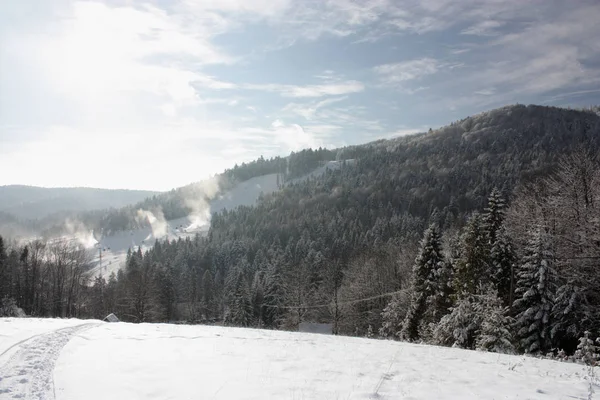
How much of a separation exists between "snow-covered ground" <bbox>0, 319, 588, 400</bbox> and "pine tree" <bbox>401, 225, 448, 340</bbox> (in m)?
22.0

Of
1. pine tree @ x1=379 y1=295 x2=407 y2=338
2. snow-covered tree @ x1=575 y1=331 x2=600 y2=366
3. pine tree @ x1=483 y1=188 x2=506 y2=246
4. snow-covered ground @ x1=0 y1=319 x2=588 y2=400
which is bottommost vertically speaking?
pine tree @ x1=379 y1=295 x2=407 y2=338

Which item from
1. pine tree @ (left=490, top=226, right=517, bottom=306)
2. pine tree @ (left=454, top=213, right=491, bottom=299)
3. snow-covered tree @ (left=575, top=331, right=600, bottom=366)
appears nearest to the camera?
snow-covered tree @ (left=575, top=331, right=600, bottom=366)

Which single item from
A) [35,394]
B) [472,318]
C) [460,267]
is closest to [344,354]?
[35,394]

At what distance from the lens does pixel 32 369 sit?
367 inches

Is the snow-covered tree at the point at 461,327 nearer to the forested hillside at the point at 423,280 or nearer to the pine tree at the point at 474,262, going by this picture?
the forested hillside at the point at 423,280

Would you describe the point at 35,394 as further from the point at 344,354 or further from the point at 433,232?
the point at 433,232

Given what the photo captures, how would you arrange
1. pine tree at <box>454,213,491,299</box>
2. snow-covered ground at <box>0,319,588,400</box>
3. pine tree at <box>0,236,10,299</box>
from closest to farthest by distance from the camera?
1. snow-covered ground at <box>0,319,588,400</box>
2. pine tree at <box>454,213,491,299</box>
3. pine tree at <box>0,236,10,299</box>

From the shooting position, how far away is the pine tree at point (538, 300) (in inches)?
938

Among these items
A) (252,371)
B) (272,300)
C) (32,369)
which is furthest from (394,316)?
(32,369)

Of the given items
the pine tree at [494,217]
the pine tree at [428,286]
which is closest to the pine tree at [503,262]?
the pine tree at [494,217]

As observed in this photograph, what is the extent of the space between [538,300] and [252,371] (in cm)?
2252

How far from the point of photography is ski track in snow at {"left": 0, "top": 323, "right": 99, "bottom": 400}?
7.83 m

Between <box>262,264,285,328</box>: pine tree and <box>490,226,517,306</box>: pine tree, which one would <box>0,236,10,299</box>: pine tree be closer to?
<box>262,264,285,328</box>: pine tree

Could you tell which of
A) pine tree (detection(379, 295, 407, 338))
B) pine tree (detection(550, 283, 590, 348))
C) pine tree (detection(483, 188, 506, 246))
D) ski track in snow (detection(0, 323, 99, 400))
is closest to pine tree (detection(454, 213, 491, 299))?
pine tree (detection(483, 188, 506, 246))
